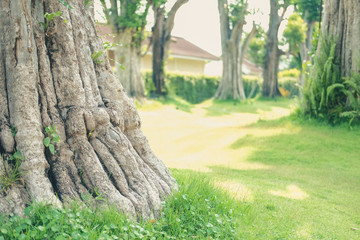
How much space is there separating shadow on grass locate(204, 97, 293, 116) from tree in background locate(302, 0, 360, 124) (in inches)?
Result: 404

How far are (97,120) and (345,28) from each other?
980cm

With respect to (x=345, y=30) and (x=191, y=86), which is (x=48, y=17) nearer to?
(x=345, y=30)

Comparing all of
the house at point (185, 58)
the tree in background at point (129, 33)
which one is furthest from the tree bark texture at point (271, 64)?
the tree in background at point (129, 33)

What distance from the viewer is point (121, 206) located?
4.05 meters

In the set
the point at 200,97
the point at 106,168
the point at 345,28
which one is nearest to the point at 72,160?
the point at 106,168

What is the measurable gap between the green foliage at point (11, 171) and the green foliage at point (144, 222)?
34 cm

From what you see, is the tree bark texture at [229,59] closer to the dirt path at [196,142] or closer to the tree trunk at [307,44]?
the tree trunk at [307,44]

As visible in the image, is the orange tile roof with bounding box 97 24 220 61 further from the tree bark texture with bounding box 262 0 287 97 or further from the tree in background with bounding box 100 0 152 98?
the tree in background with bounding box 100 0 152 98

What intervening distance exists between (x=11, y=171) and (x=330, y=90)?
10.0 metres

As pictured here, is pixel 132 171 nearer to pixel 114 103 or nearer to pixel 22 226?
pixel 114 103

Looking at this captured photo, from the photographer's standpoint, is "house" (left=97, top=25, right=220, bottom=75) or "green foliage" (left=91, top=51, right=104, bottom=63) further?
"house" (left=97, top=25, right=220, bottom=75)

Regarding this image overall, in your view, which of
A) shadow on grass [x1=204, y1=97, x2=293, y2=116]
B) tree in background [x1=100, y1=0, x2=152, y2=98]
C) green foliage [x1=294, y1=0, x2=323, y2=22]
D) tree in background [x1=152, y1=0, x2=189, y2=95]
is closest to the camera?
tree in background [x1=100, y1=0, x2=152, y2=98]

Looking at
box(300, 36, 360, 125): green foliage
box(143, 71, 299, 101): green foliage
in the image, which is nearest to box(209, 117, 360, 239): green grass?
box(300, 36, 360, 125): green foliage

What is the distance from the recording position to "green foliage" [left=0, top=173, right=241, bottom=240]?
343 centimetres
